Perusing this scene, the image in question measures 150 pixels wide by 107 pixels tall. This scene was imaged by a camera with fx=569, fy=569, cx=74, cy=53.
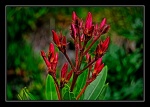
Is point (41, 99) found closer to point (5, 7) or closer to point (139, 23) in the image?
point (5, 7)

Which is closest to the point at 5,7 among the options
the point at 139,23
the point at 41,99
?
the point at 41,99

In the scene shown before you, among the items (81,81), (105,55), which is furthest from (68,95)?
(105,55)

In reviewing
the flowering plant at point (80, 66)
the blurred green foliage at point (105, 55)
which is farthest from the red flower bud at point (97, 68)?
the blurred green foliage at point (105, 55)

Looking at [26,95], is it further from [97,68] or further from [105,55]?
[105,55]

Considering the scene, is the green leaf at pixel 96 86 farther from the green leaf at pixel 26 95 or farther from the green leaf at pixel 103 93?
the green leaf at pixel 26 95

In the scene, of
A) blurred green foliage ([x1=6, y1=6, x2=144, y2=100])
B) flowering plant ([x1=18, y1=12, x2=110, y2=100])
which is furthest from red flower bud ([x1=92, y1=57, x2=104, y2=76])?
blurred green foliage ([x1=6, y1=6, x2=144, y2=100])

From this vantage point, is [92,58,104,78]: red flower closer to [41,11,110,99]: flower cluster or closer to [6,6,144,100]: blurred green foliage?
[41,11,110,99]: flower cluster

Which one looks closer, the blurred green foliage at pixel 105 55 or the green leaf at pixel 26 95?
the green leaf at pixel 26 95
